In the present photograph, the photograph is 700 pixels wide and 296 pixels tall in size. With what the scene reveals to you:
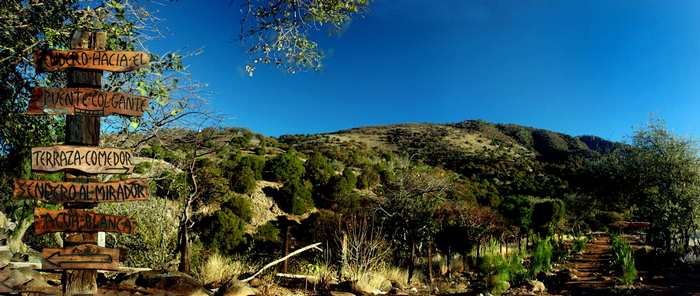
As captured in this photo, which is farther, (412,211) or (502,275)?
(412,211)

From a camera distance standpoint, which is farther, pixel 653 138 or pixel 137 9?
pixel 653 138

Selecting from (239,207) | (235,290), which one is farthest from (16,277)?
(239,207)

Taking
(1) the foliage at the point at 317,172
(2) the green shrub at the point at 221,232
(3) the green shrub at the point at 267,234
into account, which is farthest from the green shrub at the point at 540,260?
(1) the foliage at the point at 317,172

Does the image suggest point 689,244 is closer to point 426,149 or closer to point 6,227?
point 6,227

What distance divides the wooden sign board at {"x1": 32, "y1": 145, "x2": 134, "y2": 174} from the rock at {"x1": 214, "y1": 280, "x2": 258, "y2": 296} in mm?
2691

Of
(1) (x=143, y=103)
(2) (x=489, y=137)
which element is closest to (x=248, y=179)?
(1) (x=143, y=103)

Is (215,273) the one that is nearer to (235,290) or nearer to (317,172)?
(235,290)

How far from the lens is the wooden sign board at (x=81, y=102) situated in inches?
215

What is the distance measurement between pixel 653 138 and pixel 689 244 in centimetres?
449

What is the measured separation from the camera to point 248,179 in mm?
27266

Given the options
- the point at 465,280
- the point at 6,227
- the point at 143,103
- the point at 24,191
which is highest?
the point at 143,103

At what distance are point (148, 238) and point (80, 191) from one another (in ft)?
22.6

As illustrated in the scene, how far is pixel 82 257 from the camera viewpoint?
5445 millimetres

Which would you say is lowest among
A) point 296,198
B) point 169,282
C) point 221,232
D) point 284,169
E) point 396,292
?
point 396,292
